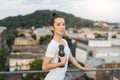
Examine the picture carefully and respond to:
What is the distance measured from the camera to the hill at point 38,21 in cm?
9000

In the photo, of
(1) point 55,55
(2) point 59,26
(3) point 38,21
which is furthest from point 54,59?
(3) point 38,21

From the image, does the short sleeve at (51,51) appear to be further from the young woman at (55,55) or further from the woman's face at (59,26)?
the woman's face at (59,26)

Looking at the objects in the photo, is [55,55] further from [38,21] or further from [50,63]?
[38,21]

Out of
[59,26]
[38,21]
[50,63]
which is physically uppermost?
[59,26]

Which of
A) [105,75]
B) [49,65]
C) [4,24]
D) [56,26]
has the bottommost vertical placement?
[4,24]

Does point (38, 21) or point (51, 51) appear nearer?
point (51, 51)

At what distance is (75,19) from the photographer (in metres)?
98.8

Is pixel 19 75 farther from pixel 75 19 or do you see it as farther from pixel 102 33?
pixel 75 19

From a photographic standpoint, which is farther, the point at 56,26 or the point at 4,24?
the point at 4,24

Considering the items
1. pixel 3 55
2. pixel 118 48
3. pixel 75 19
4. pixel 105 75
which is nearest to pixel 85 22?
pixel 75 19

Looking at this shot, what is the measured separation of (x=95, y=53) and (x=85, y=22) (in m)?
63.5

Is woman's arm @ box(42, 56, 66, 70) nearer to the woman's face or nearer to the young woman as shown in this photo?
the young woman

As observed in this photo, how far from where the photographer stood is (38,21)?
90.3 metres

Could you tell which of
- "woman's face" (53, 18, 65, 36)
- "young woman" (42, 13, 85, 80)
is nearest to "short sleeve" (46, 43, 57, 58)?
"young woman" (42, 13, 85, 80)
